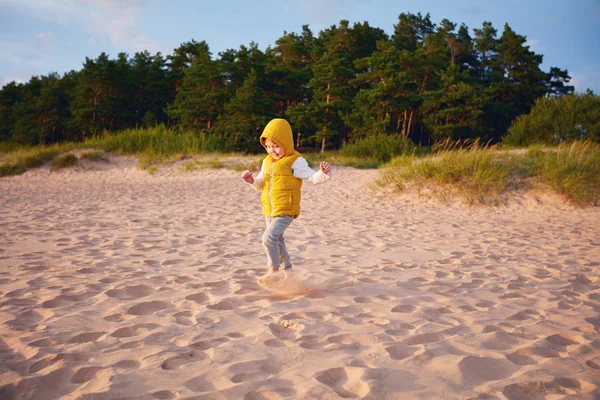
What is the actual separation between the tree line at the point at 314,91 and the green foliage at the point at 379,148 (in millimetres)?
3846

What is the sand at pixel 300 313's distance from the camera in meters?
2.09

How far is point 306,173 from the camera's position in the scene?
3.37m

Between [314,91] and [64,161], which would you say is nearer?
[64,161]

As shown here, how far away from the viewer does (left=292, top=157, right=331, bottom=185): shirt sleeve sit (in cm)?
333

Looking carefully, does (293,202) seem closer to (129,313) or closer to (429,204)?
(129,313)

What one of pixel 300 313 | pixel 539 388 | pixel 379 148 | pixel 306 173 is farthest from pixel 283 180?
pixel 379 148

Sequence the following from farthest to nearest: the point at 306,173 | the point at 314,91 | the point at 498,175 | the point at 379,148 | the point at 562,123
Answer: the point at 314,91
the point at 562,123
the point at 379,148
the point at 498,175
the point at 306,173

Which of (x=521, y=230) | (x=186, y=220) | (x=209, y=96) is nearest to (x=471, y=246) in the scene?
(x=521, y=230)

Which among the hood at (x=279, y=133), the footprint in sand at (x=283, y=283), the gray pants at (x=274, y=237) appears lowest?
the footprint in sand at (x=283, y=283)

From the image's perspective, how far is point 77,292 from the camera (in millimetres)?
3344

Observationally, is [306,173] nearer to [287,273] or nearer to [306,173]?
[306,173]

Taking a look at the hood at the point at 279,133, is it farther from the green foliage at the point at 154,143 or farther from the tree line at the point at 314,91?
the tree line at the point at 314,91

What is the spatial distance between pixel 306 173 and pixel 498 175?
763 centimetres

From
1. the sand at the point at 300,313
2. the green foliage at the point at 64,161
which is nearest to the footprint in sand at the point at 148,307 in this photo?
the sand at the point at 300,313
